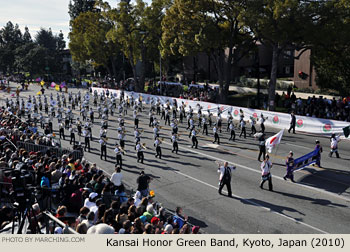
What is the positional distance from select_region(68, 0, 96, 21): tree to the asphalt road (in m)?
64.7

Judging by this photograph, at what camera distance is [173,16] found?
111 feet

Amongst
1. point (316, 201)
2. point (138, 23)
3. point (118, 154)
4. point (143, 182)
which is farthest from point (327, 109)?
point (138, 23)

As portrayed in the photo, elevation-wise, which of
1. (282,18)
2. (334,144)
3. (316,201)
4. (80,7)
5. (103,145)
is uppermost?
(80,7)

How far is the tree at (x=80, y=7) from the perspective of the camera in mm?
80688

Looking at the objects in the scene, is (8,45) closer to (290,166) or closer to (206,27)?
(206,27)

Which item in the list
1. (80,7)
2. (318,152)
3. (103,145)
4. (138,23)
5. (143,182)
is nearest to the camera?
(143,182)

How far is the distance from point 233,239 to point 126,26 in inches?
1687

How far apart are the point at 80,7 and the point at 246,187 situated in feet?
252

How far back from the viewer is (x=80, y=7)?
268 feet

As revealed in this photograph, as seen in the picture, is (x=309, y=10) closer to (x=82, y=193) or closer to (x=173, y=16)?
(x=173, y=16)

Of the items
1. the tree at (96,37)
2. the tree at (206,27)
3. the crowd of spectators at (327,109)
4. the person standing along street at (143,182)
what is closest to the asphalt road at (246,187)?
the person standing along street at (143,182)

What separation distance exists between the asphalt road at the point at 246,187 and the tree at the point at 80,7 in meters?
64.7

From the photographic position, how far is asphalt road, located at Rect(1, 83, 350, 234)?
1223 cm

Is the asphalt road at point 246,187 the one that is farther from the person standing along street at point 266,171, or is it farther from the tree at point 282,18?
the tree at point 282,18
